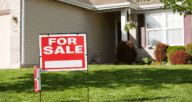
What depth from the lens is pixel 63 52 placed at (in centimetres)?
441

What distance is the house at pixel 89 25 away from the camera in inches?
455

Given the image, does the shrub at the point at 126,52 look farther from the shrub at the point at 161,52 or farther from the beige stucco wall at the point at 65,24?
the beige stucco wall at the point at 65,24

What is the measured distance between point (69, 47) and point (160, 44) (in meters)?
10.9

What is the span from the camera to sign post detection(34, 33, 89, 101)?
4.36 m

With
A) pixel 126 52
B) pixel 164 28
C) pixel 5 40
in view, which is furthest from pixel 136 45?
pixel 5 40

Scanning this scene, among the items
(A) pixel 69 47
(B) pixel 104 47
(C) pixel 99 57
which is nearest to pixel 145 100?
(A) pixel 69 47

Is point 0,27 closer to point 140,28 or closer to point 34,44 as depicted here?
point 34,44

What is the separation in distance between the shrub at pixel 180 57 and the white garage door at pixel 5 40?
8.56 metres

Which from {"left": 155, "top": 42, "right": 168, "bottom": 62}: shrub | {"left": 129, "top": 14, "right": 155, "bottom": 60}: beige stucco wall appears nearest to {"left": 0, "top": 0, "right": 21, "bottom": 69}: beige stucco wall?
{"left": 129, "top": 14, "right": 155, "bottom": 60}: beige stucco wall

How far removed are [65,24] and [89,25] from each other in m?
2.27

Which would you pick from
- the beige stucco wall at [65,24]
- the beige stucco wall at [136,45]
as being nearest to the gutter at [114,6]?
the beige stucco wall at [65,24]

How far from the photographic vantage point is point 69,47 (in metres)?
4.41

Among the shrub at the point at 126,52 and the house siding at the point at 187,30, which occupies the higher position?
the house siding at the point at 187,30

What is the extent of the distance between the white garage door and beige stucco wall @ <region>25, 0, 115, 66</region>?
38.9 inches
